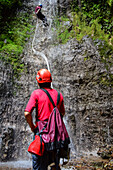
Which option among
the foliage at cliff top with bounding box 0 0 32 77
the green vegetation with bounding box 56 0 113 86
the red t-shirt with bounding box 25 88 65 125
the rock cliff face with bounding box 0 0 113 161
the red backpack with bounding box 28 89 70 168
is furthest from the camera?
the foliage at cliff top with bounding box 0 0 32 77

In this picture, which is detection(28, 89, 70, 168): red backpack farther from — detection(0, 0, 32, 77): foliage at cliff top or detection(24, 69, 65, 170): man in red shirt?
detection(0, 0, 32, 77): foliage at cliff top

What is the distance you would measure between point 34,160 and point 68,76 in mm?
5798

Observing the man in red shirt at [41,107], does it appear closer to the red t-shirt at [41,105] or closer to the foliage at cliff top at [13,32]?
the red t-shirt at [41,105]

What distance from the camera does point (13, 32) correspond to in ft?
31.8

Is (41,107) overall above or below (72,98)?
above

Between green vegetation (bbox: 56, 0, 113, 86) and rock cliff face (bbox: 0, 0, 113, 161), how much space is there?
1.07 ft

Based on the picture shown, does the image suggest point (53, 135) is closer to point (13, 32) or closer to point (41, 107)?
point (41, 107)

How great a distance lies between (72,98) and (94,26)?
4.08m

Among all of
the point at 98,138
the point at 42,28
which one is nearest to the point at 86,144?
the point at 98,138

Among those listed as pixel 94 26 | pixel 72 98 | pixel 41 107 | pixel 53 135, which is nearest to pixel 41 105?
pixel 41 107

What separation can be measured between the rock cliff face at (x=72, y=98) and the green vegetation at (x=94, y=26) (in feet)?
1.07

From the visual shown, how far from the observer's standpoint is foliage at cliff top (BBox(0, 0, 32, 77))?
7988 mm

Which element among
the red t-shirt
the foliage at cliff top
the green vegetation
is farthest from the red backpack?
the foliage at cliff top

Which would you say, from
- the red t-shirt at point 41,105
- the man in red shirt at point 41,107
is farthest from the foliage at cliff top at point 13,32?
the red t-shirt at point 41,105
